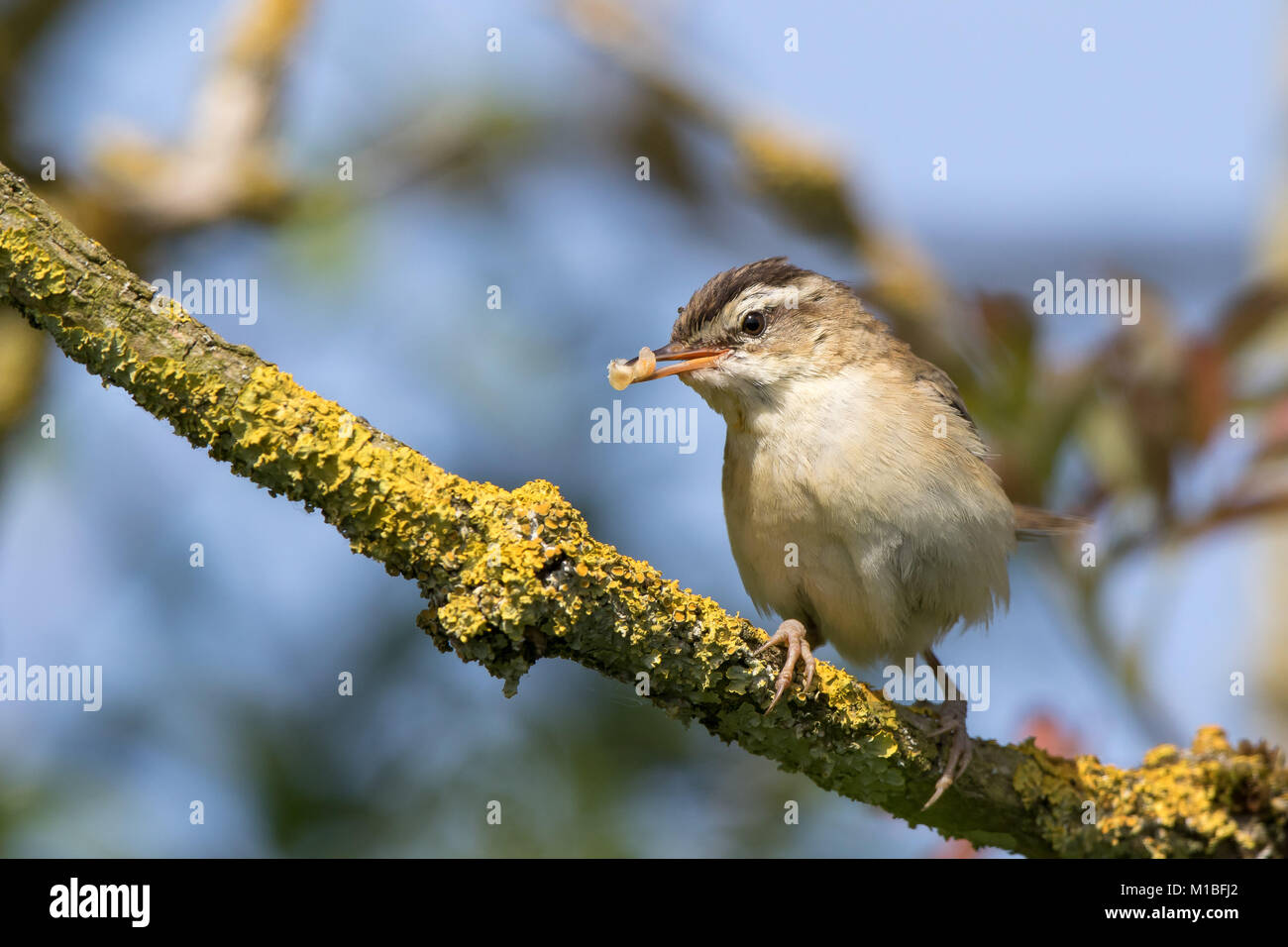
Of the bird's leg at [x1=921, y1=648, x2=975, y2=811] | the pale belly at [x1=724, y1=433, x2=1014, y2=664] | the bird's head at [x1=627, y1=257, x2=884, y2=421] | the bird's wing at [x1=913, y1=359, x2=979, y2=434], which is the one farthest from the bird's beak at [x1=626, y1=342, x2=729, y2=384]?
the bird's leg at [x1=921, y1=648, x2=975, y2=811]

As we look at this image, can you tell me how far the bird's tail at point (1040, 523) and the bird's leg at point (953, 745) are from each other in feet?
3.42

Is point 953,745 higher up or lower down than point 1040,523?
lower down

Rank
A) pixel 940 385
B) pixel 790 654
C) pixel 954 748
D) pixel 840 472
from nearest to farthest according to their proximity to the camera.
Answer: pixel 790 654
pixel 954 748
pixel 840 472
pixel 940 385

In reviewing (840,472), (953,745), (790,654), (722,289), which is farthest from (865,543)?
(722,289)

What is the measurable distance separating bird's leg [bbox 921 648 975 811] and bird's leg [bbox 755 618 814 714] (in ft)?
2.14

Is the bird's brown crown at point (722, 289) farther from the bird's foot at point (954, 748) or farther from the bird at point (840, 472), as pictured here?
the bird's foot at point (954, 748)

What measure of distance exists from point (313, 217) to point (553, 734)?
9.83 feet

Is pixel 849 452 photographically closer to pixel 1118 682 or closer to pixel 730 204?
pixel 1118 682

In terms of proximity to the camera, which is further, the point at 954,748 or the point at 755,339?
the point at 755,339

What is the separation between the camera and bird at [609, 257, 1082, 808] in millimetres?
4457

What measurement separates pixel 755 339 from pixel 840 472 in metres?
0.77

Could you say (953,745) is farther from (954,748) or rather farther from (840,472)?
(840,472)

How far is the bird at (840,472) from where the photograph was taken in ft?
14.6

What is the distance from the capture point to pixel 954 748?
386cm
